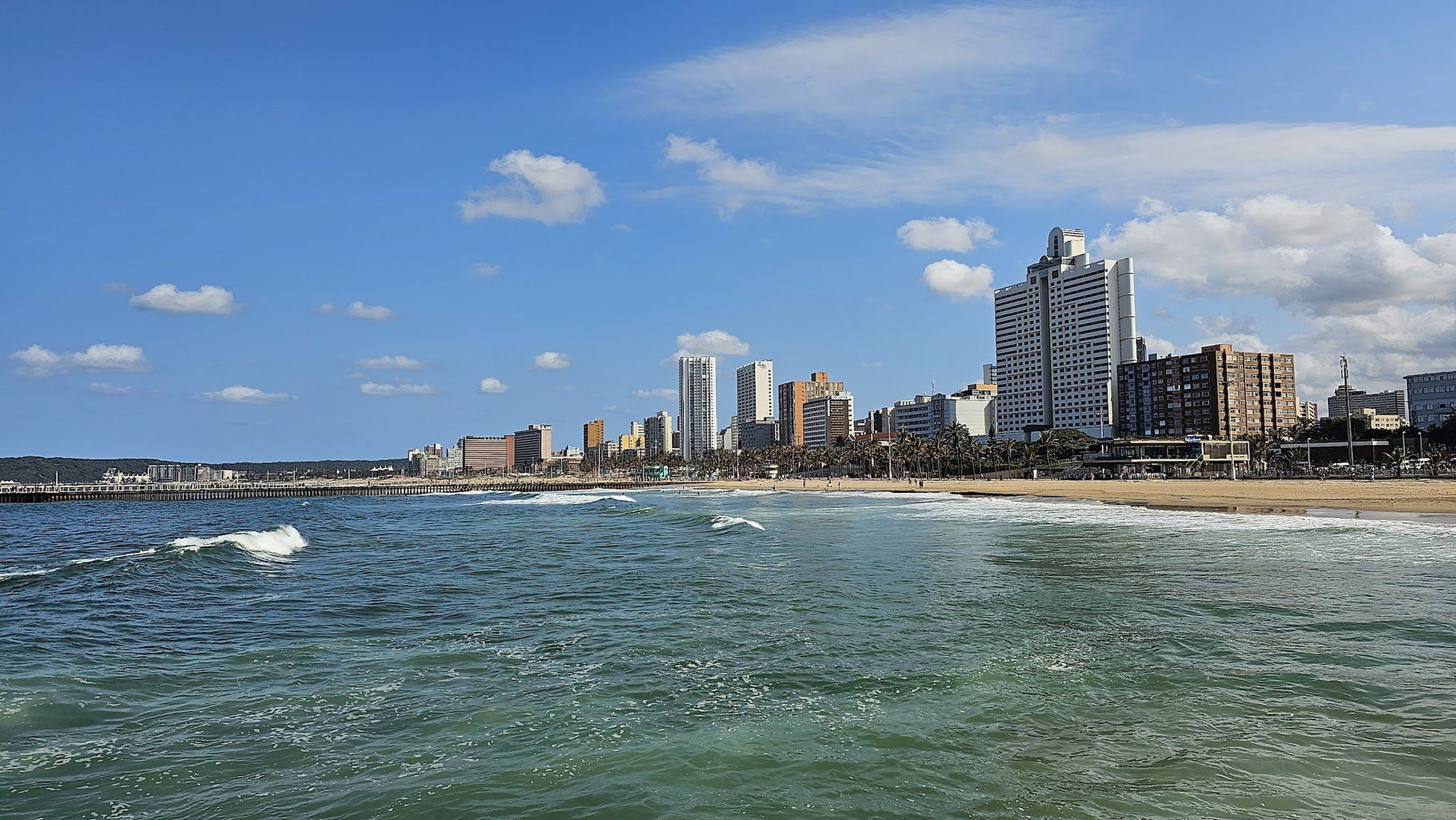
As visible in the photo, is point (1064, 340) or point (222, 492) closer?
point (222, 492)

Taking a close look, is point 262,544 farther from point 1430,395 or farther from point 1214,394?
point 1430,395

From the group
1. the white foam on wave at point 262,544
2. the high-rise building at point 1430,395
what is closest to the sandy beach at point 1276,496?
the white foam on wave at point 262,544

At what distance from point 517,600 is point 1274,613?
14.4 metres

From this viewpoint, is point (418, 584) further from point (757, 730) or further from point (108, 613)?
point (757, 730)

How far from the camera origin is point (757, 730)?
344 inches

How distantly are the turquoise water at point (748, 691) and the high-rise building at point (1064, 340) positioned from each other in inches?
6178

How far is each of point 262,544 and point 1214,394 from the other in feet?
524

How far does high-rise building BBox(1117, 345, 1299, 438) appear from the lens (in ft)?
502

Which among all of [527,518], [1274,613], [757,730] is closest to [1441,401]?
[527,518]

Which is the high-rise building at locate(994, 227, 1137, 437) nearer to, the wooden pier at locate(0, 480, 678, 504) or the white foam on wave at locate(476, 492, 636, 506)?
the wooden pier at locate(0, 480, 678, 504)

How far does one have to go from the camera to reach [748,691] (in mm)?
10266

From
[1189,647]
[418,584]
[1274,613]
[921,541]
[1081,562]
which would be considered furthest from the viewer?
[921,541]

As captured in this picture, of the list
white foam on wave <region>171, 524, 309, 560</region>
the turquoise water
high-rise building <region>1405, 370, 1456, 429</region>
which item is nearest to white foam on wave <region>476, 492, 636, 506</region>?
white foam on wave <region>171, 524, 309, 560</region>

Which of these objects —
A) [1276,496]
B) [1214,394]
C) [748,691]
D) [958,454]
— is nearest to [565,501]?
[1276,496]
